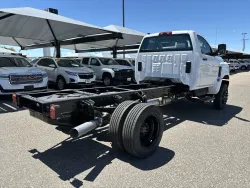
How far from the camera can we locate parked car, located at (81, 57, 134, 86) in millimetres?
13453


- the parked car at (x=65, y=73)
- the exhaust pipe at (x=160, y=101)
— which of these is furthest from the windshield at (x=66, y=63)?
the exhaust pipe at (x=160, y=101)

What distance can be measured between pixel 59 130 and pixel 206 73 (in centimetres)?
433

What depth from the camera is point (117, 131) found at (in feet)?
11.5

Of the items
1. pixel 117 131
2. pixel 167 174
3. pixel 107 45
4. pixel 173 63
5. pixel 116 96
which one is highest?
pixel 107 45

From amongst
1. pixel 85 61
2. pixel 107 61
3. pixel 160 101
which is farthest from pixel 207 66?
pixel 85 61

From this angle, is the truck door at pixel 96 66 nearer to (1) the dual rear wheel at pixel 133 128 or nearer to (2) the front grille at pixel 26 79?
(2) the front grille at pixel 26 79

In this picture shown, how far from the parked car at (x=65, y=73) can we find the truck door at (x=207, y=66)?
6305 mm

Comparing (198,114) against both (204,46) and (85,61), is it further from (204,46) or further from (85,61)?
(85,61)

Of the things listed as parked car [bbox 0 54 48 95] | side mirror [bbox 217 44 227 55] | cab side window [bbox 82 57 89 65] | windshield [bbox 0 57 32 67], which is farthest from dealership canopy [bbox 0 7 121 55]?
side mirror [bbox 217 44 227 55]

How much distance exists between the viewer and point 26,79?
796 centimetres

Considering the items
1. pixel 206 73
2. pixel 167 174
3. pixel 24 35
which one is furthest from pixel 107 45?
pixel 167 174

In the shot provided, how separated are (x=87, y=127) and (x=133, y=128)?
2.31ft

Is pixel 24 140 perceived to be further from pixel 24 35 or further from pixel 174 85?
pixel 24 35

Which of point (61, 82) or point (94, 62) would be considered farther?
point (94, 62)
